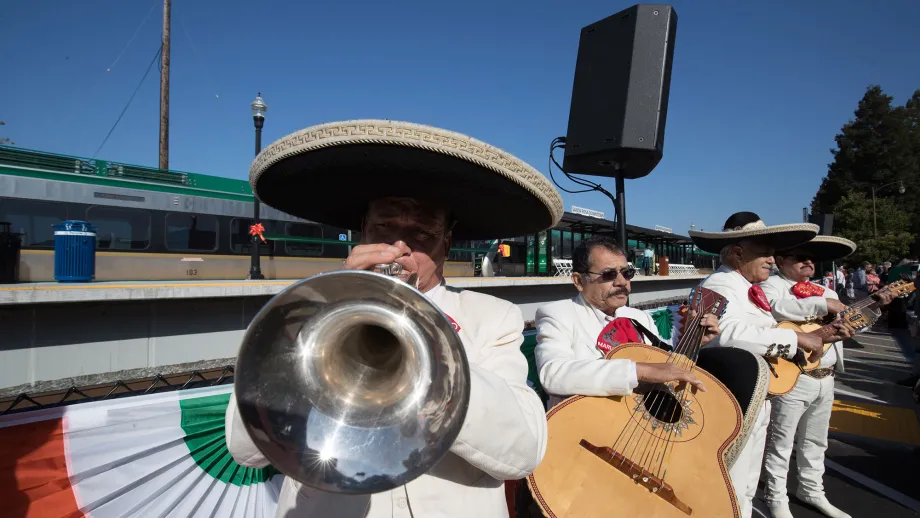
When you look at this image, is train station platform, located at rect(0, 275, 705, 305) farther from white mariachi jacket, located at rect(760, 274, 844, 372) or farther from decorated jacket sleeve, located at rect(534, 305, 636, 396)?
white mariachi jacket, located at rect(760, 274, 844, 372)

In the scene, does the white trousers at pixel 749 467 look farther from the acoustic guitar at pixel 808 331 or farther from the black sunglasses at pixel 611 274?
the black sunglasses at pixel 611 274

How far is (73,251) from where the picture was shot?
7688mm

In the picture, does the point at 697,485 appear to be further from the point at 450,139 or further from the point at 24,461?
the point at 24,461

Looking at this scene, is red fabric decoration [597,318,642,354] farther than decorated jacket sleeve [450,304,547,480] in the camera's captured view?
Yes

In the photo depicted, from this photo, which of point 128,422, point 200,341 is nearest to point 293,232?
point 200,341

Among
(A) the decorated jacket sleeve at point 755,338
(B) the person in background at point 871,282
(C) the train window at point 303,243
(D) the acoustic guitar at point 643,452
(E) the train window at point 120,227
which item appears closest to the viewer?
(D) the acoustic guitar at point 643,452

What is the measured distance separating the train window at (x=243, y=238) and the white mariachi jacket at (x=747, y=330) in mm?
12497

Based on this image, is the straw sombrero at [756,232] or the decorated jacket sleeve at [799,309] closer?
the straw sombrero at [756,232]

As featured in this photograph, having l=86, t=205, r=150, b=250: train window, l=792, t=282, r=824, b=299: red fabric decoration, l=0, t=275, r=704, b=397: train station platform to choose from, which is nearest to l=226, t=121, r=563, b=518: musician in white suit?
l=792, t=282, r=824, b=299: red fabric decoration

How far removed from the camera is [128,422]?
1.84 m

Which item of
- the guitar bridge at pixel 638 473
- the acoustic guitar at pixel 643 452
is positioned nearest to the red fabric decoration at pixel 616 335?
the acoustic guitar at pixel 643 452

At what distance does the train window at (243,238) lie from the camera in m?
13.4

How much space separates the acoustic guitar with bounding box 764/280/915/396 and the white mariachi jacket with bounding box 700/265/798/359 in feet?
0.54

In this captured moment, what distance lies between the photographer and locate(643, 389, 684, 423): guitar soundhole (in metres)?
2.37
